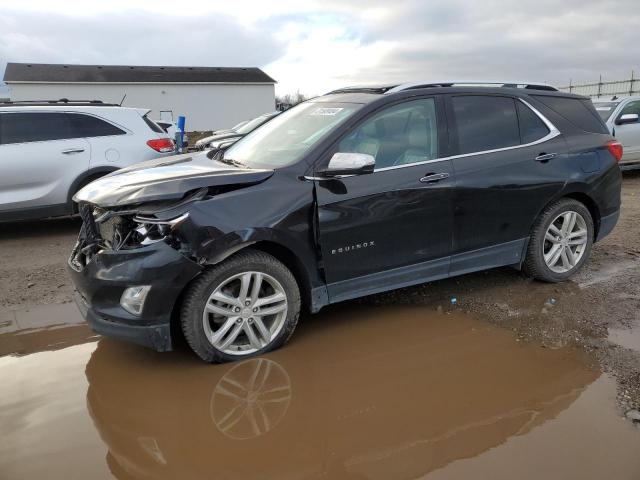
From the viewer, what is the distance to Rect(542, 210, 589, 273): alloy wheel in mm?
4641

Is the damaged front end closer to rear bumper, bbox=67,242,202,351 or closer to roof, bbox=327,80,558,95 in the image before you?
rear bumper, bbox=67,242,202,351

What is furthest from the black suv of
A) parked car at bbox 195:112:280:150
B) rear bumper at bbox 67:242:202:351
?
parked car at bbox 195:112:280:150

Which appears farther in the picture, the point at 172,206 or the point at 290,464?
the point at 172,206

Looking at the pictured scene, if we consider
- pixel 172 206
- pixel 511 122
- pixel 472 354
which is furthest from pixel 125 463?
pixel 511 122

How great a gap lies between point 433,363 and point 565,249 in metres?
2.11

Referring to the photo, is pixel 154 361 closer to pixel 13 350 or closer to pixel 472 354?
pixel 13 350

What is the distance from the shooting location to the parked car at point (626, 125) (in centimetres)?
1035

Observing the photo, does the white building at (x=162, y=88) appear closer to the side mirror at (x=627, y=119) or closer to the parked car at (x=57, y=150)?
the parked car at (x=57, y=150)

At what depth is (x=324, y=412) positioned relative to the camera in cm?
292

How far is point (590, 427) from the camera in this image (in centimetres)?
272

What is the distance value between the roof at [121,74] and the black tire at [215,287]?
126ft

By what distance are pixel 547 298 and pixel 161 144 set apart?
5.67m

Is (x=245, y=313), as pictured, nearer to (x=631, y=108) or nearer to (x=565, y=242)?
(x=565, y=242)

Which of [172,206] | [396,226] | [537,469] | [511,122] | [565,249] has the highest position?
[511,122]
